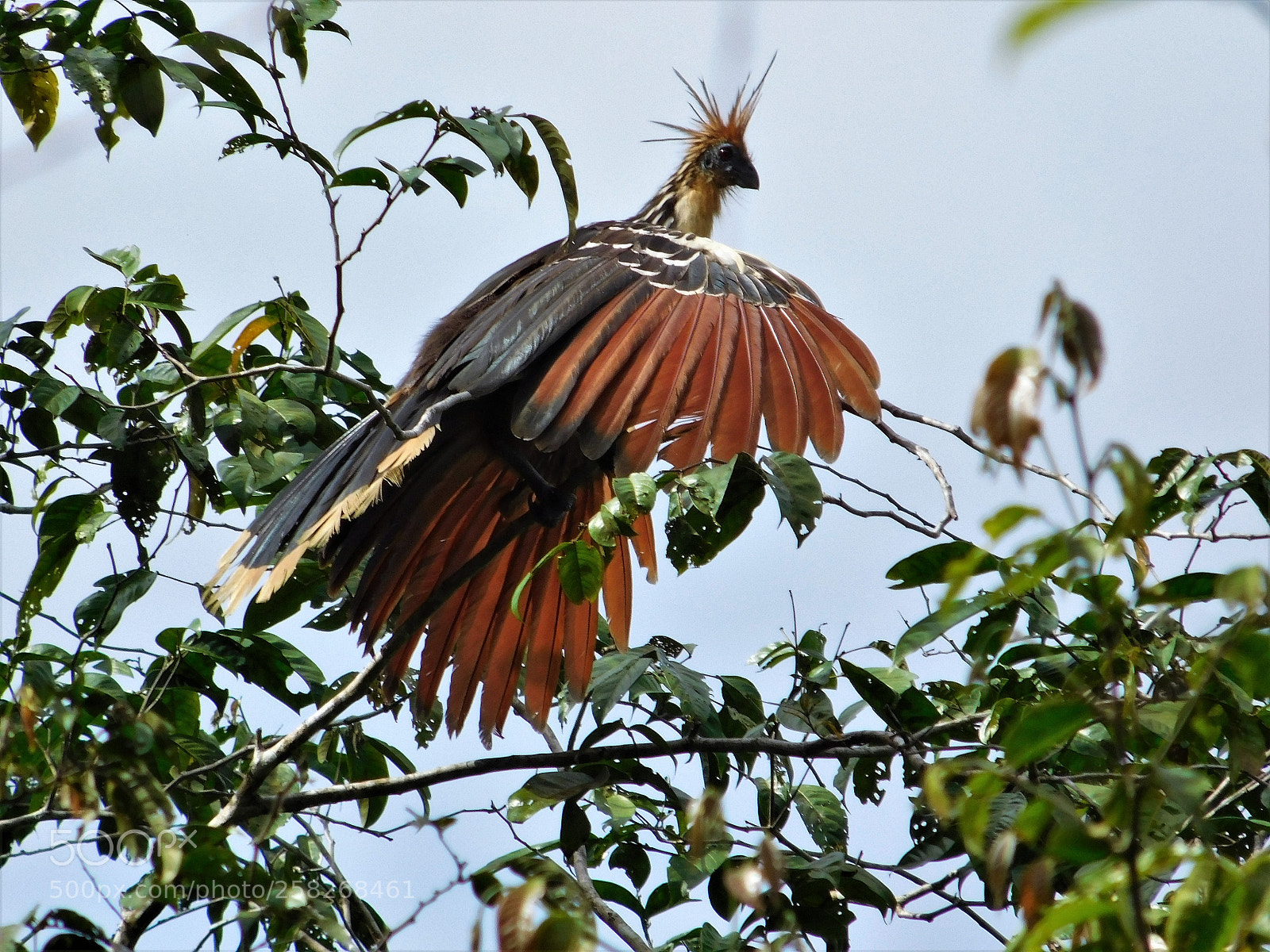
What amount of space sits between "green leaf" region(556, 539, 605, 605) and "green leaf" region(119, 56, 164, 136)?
3.70 feet

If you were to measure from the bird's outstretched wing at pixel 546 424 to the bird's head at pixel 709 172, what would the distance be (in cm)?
119

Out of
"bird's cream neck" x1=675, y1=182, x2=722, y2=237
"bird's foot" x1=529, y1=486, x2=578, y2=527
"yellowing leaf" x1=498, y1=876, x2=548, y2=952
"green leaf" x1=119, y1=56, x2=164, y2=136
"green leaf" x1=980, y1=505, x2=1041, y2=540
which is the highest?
"bird's cream neck" x1=675, y1=182, x2=722, y2=237

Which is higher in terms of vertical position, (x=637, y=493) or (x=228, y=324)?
(x=228, y=324)

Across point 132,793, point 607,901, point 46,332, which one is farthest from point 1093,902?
point 46,332

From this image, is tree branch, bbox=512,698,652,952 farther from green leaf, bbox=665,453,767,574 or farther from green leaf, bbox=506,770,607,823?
green leaf, bbox=665,453,767,574

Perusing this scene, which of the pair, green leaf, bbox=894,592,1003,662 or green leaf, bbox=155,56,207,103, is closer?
green leaf, bbox=894,592,1003,662

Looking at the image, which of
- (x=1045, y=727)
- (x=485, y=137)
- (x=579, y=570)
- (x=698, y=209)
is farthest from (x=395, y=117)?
(x=698, y=209)

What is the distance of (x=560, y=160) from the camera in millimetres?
2363

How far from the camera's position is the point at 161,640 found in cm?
271

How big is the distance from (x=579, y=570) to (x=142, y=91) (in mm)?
1254

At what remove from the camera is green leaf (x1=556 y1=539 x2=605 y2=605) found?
217 centimetres

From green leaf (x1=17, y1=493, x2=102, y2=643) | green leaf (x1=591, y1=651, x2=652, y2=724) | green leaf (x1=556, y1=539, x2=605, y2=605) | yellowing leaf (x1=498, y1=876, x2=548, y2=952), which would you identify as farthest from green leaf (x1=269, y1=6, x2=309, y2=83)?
yellowing leaf (x1=498, y1=876, x2=548, y2=952)

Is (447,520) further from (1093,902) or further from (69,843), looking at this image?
(1093,902)

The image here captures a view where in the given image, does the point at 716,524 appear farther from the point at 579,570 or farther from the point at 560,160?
the point at 560,160
